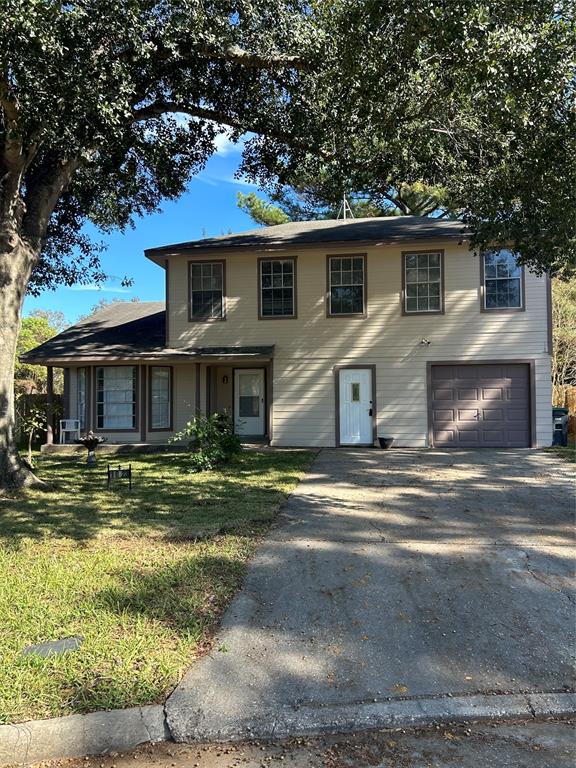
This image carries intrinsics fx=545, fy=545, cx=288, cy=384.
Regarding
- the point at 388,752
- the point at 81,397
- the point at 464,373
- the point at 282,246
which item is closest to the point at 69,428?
the point at 81,397

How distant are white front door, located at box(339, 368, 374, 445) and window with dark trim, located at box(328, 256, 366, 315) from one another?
5.39 ft

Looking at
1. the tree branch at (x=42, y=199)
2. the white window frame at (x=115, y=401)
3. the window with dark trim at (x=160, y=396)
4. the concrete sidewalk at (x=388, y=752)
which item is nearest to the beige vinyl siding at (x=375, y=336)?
the window with dark trim at (x=160, y=396)

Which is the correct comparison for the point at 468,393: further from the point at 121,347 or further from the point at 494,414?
the point at 121,347

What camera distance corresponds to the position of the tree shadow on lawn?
20.4ft

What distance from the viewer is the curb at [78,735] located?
2.74 m

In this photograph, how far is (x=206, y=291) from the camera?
1512 cm

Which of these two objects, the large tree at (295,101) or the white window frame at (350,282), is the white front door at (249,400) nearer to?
the white window frame at (350,282)

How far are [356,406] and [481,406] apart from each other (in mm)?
3161

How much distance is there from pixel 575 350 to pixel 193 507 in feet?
60.3

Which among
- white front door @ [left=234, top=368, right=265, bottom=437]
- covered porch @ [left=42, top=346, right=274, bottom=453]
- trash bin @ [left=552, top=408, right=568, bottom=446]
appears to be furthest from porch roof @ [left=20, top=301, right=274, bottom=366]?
trash bin @ [left=552, top=408, right=568, bottom=446]

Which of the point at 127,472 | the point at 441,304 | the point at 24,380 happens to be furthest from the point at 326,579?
the point at 24,380

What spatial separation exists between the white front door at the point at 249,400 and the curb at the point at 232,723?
42.6ft

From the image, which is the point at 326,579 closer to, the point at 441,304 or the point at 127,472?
the point at 127,472

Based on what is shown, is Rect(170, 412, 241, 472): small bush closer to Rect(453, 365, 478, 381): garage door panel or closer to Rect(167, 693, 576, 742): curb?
Rect(453, 365, 478, 381): garage door panel
